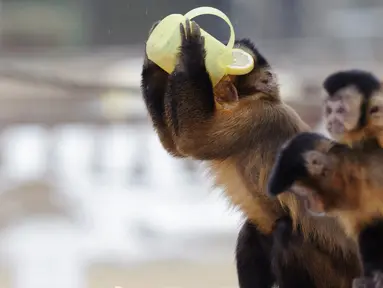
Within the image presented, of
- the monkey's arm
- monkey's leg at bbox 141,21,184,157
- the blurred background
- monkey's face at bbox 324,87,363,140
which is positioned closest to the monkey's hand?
the monkey's arm

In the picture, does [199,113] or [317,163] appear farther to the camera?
[199,113]

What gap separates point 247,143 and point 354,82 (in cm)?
23

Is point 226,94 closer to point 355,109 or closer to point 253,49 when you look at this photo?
point 253,49

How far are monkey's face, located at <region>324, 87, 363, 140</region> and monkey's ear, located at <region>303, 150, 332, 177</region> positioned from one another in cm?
4

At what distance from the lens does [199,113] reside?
4.28 ft

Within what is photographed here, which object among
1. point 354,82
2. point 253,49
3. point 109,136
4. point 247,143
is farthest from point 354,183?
point 109,136

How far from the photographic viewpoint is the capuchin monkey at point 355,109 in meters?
1.15

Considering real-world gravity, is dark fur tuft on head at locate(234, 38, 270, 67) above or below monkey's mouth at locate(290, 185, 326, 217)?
above

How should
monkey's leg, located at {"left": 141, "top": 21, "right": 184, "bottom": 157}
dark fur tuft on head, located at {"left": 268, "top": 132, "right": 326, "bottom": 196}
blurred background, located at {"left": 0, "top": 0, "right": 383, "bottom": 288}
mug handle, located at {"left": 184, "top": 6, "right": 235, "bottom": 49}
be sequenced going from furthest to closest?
blurred background, located at {"left": 0, "top": 0, "right": 383, "bottom": 288}
monkey's leg, located at {"left": 141, "top": 21, "right": 184, "bottom": 157}
mug handle, located at {"left": 184, "top": 6, "right": 235, "bottom": 49}
dark fur tuft on head, located at {"left": 268, "top": 132, "right": 326, "bottom": 196}

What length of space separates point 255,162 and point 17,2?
412cm

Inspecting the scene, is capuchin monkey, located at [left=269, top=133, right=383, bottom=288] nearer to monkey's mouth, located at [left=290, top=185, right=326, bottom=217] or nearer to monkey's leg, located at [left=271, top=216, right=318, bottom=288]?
monkey's mouth, located at [left=290, top=185, right=326, bottom=217]

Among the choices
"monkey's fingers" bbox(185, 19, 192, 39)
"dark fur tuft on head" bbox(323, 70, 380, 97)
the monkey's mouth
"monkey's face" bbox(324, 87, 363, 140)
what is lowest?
the monkey's mouth

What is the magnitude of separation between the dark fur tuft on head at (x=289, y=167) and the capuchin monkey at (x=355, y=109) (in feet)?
0.14

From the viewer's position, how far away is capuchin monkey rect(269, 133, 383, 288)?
1.13 meters
